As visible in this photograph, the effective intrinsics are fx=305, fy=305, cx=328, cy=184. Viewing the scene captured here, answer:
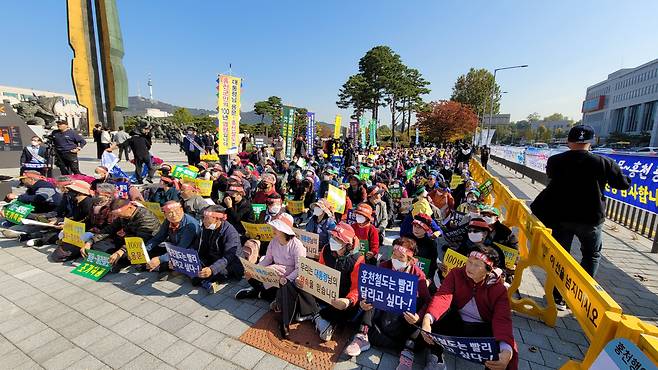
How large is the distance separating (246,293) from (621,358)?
12.4 ft

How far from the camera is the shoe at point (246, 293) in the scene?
13.8 ft

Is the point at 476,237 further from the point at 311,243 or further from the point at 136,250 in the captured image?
the point at 136,250

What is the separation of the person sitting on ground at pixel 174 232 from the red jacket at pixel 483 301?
3481mm

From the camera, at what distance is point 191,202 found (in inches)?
240

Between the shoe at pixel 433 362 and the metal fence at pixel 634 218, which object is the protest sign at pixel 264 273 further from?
the metal fence at pixel 634 218

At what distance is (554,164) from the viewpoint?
3881 mm

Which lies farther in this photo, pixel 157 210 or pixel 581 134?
pixel 157 210

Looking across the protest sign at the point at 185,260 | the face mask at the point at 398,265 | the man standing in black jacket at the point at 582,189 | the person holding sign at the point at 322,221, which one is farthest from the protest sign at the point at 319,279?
the man standing in black jacket at the point at 582,189

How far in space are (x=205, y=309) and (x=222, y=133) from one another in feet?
22.7

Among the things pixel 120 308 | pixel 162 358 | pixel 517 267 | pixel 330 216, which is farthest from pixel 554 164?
pixel 120 308

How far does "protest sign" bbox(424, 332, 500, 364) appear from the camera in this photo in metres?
2.45

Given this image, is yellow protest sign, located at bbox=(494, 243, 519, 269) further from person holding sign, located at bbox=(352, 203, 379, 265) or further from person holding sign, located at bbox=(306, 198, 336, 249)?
person holding sign, located at bbox=(306, 198, 336, 249)

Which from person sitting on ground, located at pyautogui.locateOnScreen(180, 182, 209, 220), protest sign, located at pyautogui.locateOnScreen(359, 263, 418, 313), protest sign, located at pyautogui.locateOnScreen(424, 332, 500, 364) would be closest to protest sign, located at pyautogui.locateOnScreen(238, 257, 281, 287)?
protest sign, located at pyautogui.locateOnScreen(359, 263, 418, 313)

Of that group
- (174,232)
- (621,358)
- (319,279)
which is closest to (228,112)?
(174,232)
